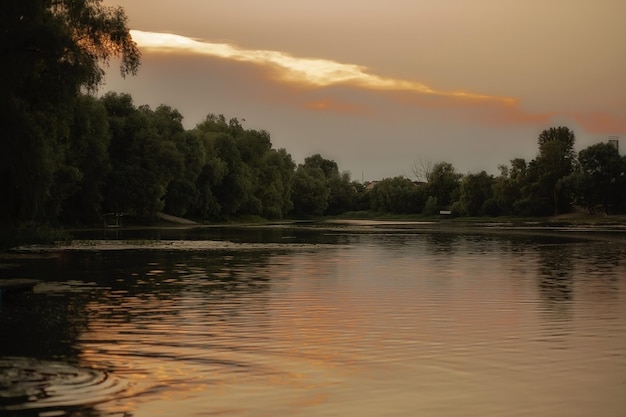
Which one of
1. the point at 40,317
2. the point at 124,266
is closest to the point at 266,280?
the point at 124,266

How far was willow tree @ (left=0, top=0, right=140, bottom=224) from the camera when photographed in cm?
3631

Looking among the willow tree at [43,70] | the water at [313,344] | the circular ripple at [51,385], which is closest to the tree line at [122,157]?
the willow tree at [43,70]

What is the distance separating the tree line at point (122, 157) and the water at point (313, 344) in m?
7.33

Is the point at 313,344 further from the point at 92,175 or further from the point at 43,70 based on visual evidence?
Answer: the point at 92,175

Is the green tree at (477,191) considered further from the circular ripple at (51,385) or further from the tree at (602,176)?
the circular ripple at (51,385)

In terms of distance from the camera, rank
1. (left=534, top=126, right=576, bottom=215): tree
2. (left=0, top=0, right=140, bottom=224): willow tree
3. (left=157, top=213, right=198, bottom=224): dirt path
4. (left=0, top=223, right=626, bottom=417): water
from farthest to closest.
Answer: (left=534, top=126, right=576, bottom=215): tree
(left=157, top=213, right=198, bottom=224): dirt path
(left=0, top=0, right=140, bottom=224): willow tree
(left=0, top=223, right=626, bottom=417): water

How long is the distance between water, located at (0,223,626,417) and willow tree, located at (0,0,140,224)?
5.18 m

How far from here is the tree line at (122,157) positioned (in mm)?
37750

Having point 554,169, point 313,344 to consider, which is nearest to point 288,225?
point 554,169

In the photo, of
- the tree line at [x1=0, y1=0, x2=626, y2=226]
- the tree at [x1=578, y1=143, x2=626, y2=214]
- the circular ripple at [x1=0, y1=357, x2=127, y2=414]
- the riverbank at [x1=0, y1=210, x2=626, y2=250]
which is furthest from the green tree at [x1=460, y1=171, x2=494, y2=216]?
the circular ripple at [x1=0, y1=357, x2=127, y2=414]

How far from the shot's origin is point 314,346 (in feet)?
60.8

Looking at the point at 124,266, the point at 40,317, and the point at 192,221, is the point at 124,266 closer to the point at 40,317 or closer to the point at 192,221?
the point at 40,317

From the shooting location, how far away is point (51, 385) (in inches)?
546

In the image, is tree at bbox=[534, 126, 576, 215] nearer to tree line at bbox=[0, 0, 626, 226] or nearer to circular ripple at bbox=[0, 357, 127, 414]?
tree line at bbox=[0, 0, 626, 226]
